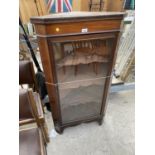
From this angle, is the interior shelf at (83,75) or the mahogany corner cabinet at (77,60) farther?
the interior shelf at (83,75)

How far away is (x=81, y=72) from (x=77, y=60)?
0.13 meters

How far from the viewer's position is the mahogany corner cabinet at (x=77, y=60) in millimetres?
849

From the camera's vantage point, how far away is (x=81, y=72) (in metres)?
1.17

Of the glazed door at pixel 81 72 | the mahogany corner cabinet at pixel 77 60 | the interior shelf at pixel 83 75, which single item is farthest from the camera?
the interior shelf at pixel 83 75

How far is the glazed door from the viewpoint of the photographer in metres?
0.99

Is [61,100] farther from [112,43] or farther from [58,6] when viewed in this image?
[58,6]

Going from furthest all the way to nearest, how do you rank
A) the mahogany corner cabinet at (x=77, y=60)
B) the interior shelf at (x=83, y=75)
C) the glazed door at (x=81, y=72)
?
the interior shelf at (x=83, y=75), the glazed door at (x=81, y=72), the mahogany corner cabinet at (x=77, y=60)

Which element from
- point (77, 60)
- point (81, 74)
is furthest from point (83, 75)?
point (77, 60)

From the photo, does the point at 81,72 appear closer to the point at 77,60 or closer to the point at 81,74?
the point at 81,74

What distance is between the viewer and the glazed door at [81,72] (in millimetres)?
986
